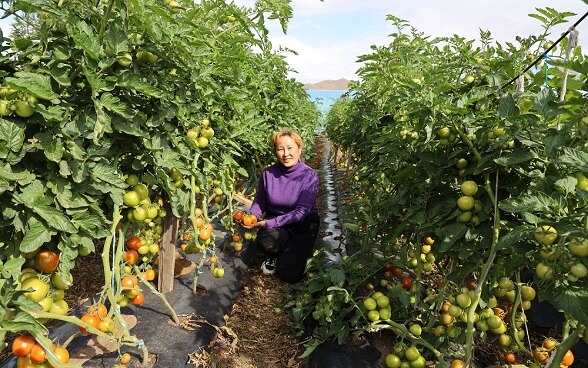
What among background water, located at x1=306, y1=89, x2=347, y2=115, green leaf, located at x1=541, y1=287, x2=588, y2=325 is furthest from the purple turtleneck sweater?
background water, located at x1=306, y1=89, x2=347, y2=115

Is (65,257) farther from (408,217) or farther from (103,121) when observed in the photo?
(408,217)

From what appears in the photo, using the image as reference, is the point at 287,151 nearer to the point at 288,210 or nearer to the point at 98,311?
the point at 288,210

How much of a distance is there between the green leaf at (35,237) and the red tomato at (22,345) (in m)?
0.33

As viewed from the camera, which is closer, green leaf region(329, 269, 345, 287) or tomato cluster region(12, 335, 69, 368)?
tomato cluster region(12, 335, 69, 368)

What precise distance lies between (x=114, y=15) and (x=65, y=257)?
3.02 feet

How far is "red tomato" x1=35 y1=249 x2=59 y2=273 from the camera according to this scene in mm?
1440

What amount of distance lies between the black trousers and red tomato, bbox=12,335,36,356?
2.36 meters

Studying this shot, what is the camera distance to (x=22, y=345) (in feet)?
4.42

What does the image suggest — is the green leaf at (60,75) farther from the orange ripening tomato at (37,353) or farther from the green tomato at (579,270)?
the green tomato at (579,270)

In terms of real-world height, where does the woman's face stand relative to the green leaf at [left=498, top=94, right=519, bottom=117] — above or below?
below

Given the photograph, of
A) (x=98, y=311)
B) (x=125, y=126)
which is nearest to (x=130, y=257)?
(x=98, y=311)

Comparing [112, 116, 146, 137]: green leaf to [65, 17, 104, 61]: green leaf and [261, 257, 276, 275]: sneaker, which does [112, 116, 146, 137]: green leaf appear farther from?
[261, 257, 276, 275]: sneaker

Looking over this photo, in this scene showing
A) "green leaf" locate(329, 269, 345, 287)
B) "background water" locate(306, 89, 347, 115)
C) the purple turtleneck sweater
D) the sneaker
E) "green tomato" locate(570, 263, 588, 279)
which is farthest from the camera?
"background water" locate(306, 89, 347, 115)

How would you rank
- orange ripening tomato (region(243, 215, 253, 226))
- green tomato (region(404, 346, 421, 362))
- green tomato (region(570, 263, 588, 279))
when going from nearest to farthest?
green tomato (region(570, 263, 588, 279)) → green tomato (region(404, 346, 421, 362)) → orange ripening tomato (region(243, 215, 253, 226))
